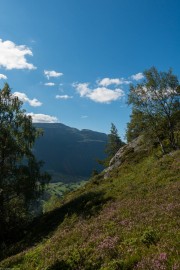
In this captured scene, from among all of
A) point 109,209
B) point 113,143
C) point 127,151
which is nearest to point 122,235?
point 109,209

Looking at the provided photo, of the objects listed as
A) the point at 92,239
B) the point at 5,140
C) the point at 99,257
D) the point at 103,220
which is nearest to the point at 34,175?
the point at 5,140

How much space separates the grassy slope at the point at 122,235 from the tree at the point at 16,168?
8.59 metres

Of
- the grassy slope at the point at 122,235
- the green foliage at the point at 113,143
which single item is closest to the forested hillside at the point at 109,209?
the grassy slope at the point at 122,235

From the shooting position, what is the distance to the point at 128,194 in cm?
2630

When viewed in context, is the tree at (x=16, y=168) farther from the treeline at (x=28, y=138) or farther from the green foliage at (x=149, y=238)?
the green foliage at (x=149, y=238)

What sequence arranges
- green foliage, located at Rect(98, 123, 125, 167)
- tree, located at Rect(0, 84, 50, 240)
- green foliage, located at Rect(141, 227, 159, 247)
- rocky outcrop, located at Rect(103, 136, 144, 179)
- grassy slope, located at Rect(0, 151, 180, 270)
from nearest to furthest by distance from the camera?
grassy slope, located at Rect(0, 151, 180, 270), green foliage, located at Rect(141, 227, 159, 247), tree, located at Rect(0, 84, 50, 240), rocky outcrop, located at Rect(103, 136, 144, 179), green foliage, located at Rect(98, 123, 125, 167)

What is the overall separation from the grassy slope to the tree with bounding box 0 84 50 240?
8.59m

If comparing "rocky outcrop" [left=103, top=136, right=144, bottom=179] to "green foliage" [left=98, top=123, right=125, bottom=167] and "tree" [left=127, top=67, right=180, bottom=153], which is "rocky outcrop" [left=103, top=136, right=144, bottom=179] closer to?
"tree" [left=127, top=67, right=180, bottom=153]

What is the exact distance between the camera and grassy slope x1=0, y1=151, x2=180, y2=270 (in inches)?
453

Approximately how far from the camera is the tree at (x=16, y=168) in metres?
37.0

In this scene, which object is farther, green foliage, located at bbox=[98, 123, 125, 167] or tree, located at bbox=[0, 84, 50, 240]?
green foliage, located at bbox=[98, 123, 125, 167]

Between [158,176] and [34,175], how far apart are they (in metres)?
Result: 18.7

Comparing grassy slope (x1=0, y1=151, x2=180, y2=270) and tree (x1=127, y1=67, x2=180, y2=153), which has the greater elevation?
tree (x1=127, y1=67, x2=180, y2=153)

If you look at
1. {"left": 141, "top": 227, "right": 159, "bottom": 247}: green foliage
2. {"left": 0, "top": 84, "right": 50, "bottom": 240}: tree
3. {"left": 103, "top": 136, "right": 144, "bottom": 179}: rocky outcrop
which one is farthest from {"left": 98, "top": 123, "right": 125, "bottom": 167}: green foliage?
{"left": 141, "top": 227, "right": 159, "bottom": 247}: green foliage
